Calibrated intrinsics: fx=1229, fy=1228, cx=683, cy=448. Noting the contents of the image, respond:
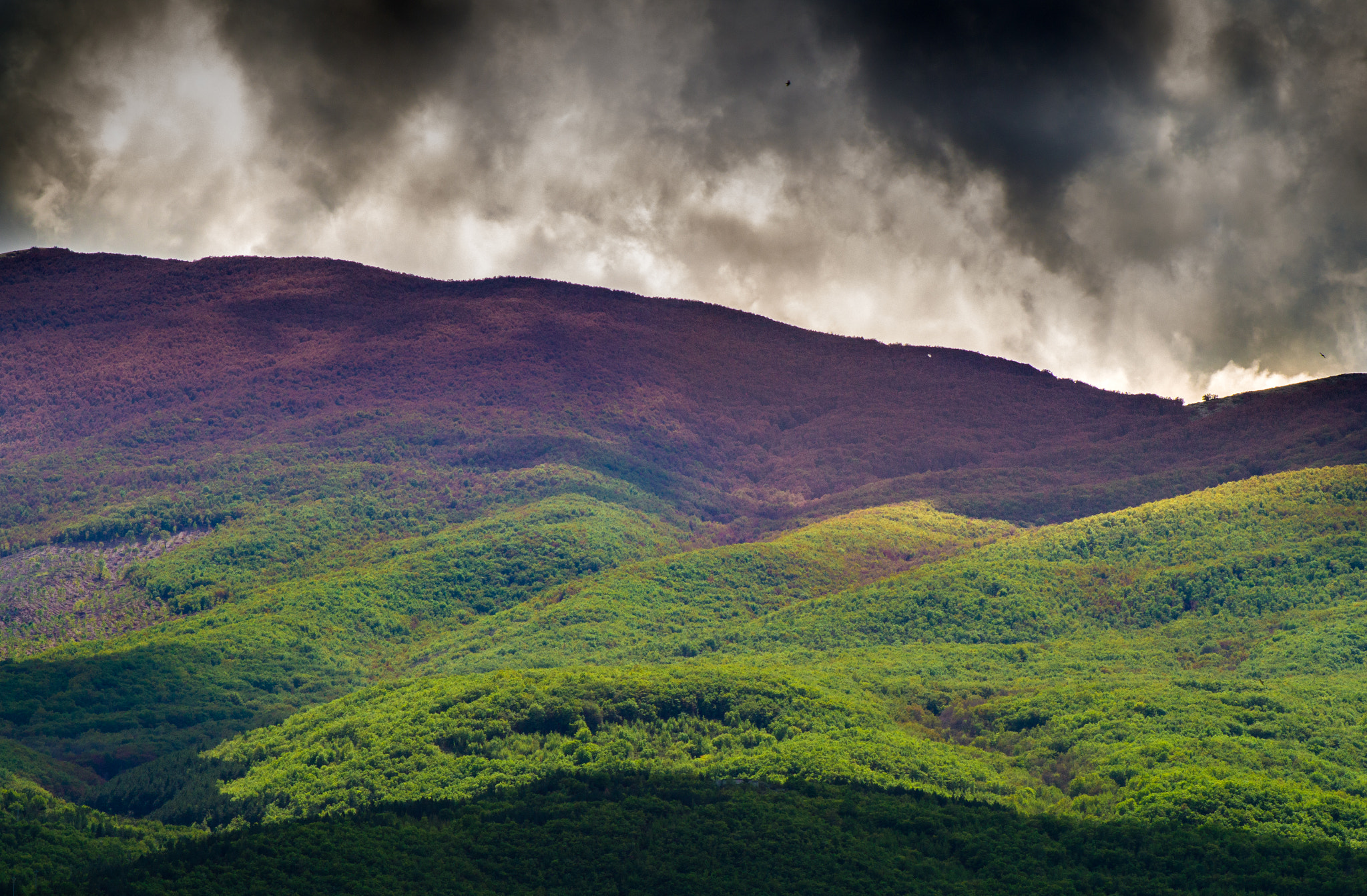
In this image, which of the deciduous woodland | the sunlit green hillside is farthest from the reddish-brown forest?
the sunlit green hillside

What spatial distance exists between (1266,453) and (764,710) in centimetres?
5686

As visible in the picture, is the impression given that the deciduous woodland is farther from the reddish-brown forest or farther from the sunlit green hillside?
the reddish-brown forest

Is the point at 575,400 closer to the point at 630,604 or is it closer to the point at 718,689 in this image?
the point at 630,604

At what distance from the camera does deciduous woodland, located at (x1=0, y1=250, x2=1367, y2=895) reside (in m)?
40.9

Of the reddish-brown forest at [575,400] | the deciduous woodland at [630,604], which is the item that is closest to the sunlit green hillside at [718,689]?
the deciduous woodland at [630,604]

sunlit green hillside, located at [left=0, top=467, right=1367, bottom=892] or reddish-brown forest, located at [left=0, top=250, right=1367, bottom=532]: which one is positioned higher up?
reddish-brown forest, located at [left=0, top=250, right=1367, bottom=532]

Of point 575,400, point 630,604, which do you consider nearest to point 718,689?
point 630,604

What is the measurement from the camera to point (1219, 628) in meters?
Answer: 63.7

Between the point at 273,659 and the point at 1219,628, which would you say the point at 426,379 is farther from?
the point at 1219,628

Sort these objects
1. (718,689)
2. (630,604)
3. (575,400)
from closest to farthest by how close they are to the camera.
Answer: (718,689) → (630,604) → (575,400)

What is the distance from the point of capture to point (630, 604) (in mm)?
69938

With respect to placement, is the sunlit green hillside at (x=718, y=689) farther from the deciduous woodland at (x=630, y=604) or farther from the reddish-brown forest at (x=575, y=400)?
the reddish-brown forest at (x=575, y=400)

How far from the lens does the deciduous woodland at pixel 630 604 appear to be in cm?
4088

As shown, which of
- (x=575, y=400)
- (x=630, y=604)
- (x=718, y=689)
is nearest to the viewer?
(x=718, y=689)
